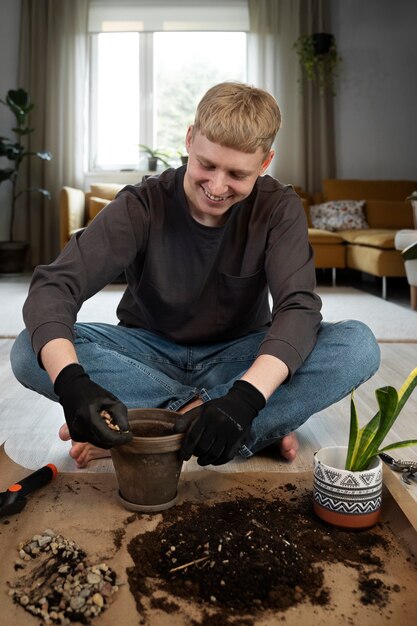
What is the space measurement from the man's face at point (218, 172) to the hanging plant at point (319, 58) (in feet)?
17.7

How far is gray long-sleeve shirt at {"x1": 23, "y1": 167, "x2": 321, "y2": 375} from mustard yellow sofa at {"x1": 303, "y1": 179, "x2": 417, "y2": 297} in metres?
3.30

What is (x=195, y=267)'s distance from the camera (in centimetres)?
167

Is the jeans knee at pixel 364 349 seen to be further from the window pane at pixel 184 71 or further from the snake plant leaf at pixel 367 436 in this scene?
the window pane at pixel 184 71

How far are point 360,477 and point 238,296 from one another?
1.99 ft

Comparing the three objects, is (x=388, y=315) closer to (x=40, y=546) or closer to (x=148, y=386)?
(x=148, y=386)

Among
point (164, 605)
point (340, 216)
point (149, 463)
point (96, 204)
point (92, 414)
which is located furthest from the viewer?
point (340, 216)

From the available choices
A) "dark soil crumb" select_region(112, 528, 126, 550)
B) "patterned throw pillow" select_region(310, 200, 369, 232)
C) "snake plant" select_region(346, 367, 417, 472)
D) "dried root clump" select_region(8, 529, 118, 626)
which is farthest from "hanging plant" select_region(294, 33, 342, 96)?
"dried root clump" select_region(8, 529, 118, 626)

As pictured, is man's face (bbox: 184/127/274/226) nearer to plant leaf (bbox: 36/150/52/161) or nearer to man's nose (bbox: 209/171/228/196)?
man's nose (bbox: 209/171/228/196)

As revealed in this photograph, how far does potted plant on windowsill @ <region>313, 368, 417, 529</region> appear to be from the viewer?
1.25 meters

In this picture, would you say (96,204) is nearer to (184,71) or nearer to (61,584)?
(184,71)

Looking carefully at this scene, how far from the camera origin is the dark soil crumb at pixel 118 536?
1212 mm

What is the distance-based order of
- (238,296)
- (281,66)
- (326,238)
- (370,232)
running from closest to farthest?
1. (238,296)
2. (370,232)
3. (326,238)
4. (281,66)

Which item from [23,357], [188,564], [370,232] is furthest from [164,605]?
[370,232]

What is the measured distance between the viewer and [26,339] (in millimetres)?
1584
